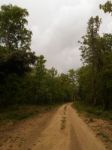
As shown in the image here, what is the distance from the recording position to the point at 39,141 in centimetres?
1805

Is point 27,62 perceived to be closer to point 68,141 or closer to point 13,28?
point 13,28

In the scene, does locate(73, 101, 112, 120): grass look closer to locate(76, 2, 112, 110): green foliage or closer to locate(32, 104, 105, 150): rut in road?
locate(76, 2, 112, 110): green foliage

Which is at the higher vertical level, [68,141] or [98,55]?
[98,55]

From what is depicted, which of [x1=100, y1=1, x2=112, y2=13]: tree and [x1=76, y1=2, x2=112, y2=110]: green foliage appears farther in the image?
[x1=76, y1=2, x2=112, y2=110]: green foliage

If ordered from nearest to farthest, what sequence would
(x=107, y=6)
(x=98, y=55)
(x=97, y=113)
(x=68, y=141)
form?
(x=107, y=6) → (x=68, y=141) → (x=97, y=113) → (x=98, y=55)

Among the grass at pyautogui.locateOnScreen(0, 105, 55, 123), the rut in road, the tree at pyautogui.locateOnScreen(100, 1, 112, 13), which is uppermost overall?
the tree at pyautogui.locateOnScreen(100, 1, 112, 13)

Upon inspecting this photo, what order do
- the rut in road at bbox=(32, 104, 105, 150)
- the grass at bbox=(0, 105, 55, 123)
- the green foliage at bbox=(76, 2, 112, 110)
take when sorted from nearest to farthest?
the rut in road at bbox=(32, 104, 105, 150) < the grass at bbox=(0, 105, 55, 123) < the green foliage at bbox=(76, 2, 112, 110)

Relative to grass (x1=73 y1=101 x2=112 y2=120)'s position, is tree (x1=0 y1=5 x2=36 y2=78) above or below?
above

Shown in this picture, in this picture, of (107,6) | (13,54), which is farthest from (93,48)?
(107,6)

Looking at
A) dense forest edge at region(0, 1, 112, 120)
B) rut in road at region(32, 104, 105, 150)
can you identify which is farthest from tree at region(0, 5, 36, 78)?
rut in road at region(32, 104, 105, 150)

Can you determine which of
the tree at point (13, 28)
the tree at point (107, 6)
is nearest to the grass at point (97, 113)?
the tree at point (13, 28)

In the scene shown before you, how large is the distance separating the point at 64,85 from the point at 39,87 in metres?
62.7

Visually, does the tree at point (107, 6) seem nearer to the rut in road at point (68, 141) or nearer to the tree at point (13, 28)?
the rut in road at point (68, 141)

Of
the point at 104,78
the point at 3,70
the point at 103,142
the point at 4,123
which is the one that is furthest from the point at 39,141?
the point at 104,78
